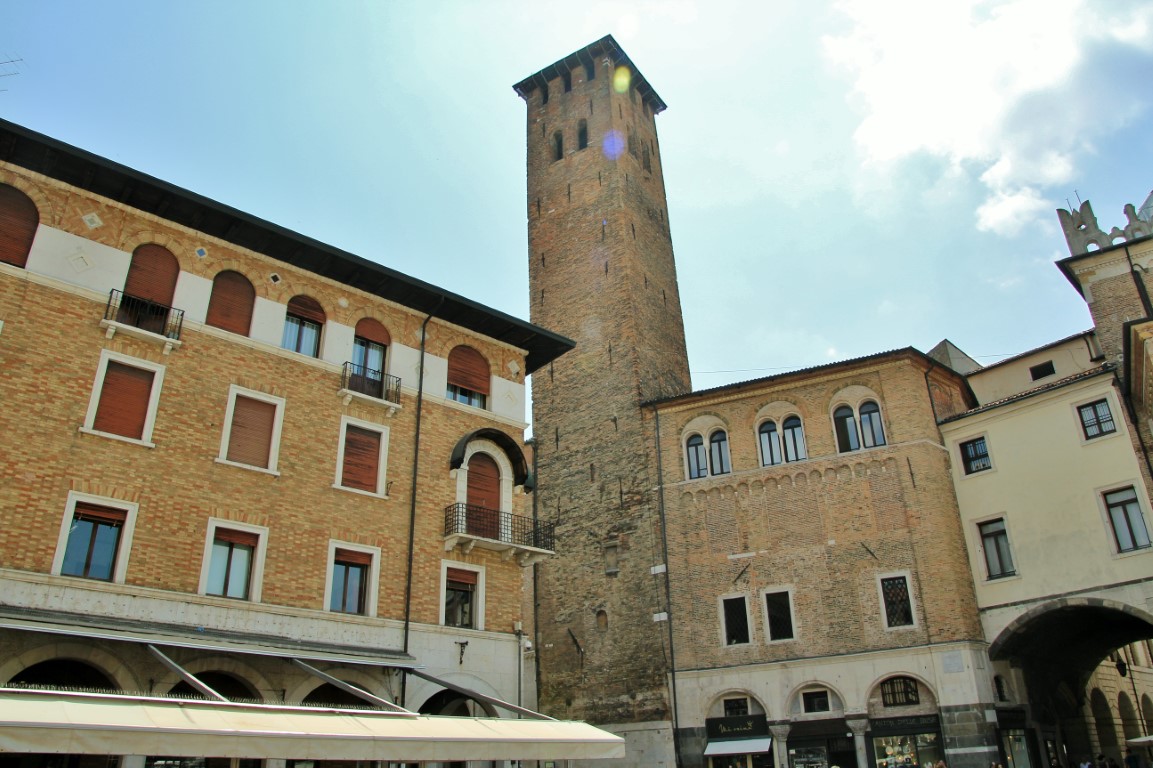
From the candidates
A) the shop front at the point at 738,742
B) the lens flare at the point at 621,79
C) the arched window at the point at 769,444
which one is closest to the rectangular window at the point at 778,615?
the shop front at the point at 738,742

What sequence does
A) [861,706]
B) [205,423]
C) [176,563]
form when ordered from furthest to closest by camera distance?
[861,706] → [205,423] → [176,563]

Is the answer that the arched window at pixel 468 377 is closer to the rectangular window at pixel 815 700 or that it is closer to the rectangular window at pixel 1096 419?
the rectangular window at pixel 815 700

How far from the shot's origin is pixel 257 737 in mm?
10312

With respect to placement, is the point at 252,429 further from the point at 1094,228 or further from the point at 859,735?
the point at 1094,228

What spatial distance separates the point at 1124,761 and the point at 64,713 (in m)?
28.2

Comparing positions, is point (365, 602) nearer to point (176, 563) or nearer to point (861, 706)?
point (176, 563)

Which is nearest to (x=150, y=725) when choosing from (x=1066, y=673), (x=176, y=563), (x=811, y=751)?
(x=176, y=563)

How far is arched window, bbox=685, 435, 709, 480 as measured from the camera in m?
25.9

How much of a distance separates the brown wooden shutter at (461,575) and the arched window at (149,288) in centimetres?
698

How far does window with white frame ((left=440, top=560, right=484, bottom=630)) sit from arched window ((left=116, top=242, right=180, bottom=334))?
6.99m

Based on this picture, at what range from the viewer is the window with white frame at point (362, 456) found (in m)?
17.2

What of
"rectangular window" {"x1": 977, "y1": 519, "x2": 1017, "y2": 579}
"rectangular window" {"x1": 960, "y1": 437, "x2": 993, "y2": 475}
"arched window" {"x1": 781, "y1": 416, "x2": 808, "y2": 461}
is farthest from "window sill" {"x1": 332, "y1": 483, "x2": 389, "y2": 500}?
"rectangular window" {"x1": 960, "y1": 437, "x2": 993, "y2": 475}

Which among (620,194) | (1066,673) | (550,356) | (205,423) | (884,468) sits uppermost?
(620,194)

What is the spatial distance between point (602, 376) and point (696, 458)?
458cm
